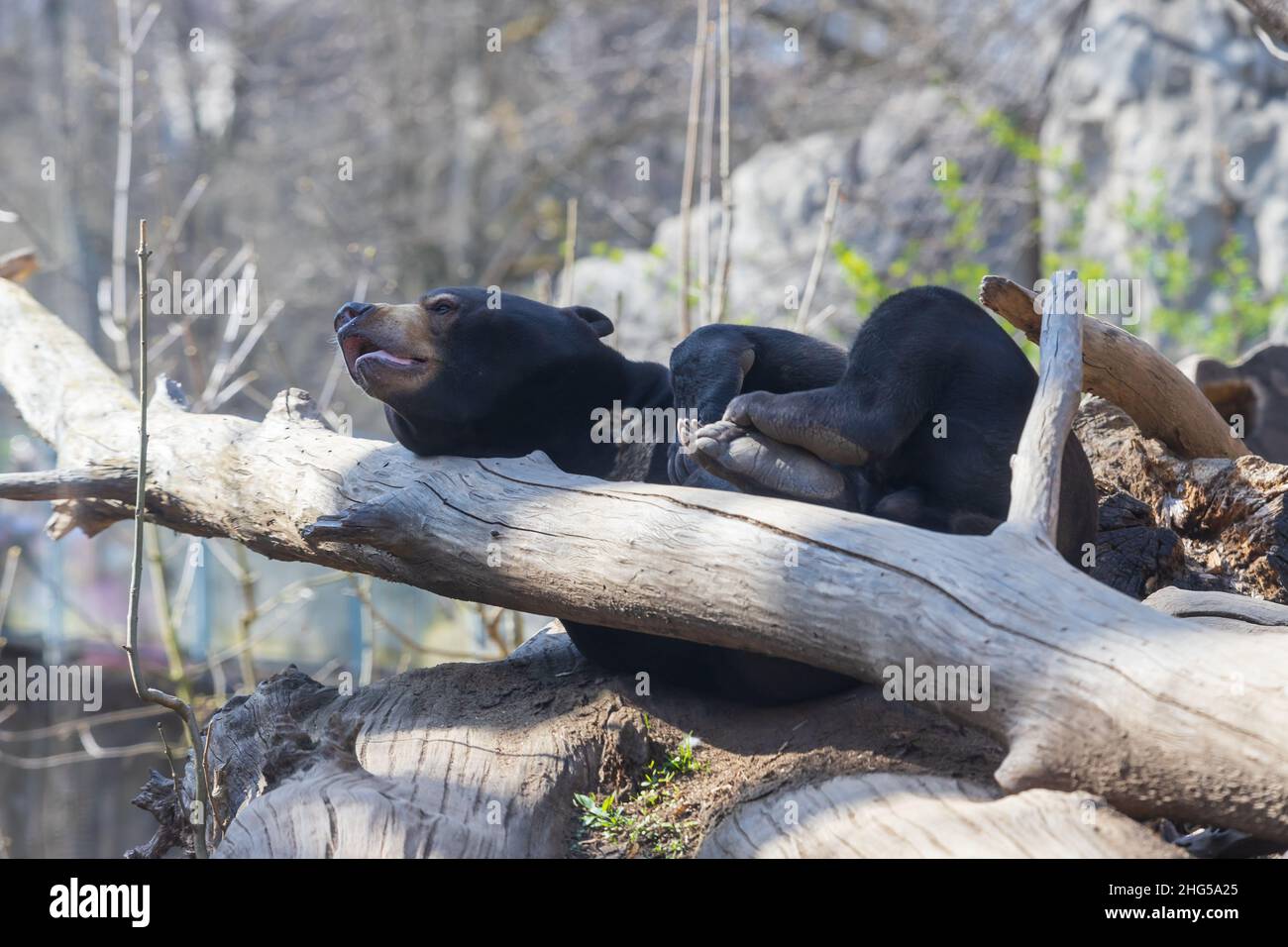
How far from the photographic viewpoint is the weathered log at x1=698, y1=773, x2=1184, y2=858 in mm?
2424

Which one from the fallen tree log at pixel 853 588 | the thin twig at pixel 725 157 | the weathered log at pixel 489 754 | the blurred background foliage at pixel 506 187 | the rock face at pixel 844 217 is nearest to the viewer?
the fallen tree log at pixel 853 588

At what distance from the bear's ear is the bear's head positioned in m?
0.15

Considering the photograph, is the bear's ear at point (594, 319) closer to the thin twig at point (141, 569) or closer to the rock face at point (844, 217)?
the thin twig at point (141, 569)

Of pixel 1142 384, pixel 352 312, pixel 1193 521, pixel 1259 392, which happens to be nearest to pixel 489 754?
pixel 352 312

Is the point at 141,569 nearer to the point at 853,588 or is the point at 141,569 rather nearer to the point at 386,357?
the point at 386,357

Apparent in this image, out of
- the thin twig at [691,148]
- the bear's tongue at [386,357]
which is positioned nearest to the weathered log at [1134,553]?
the thin twig at [691,148]

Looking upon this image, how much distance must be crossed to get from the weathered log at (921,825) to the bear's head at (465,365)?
1.53 m

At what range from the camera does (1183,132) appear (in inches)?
431

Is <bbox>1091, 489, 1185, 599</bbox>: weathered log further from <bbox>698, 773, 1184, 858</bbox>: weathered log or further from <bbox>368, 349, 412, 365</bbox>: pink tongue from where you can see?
<bbox>368, 349, 412, 365</bbox>: pink tongue

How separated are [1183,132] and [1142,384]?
309 inches

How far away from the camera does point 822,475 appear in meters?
3.44

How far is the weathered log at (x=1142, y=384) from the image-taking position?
152 inches

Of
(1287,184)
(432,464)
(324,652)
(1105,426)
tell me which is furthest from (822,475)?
(1287,184)

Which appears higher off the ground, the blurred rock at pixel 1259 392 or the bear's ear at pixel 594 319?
the bear's ear at pixel 594 319
